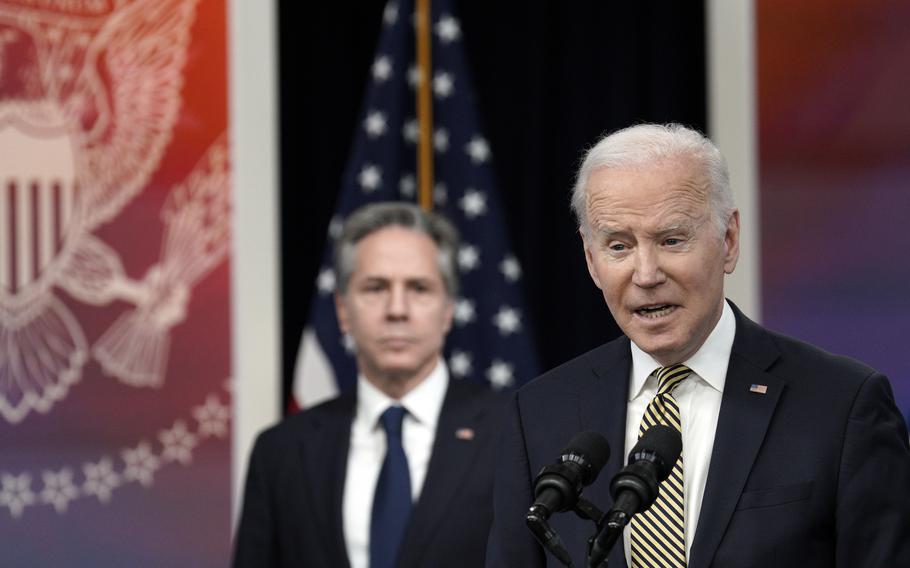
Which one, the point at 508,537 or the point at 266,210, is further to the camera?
the point at 266,210

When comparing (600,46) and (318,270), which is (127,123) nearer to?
(318,270)

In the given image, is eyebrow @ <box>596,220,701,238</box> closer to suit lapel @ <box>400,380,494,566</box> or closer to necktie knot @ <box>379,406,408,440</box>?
suit lapel @ <box>400,380,494,566</box>

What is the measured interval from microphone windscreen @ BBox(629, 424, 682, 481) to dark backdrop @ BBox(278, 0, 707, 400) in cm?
301

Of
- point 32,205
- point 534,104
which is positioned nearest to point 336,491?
point 32,205

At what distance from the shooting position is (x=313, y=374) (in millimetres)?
4629

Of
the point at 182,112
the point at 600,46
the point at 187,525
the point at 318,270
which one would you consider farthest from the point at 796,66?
the point at 187,525

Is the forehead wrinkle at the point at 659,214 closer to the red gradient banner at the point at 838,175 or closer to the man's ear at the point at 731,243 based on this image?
the man's ear at the point at 731,243

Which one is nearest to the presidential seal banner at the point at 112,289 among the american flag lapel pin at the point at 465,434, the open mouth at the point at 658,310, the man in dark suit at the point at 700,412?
the american flag lapel pin at the point at 465,434

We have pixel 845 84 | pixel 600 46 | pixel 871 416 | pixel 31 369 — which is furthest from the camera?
pixel 600 46

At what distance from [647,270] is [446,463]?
1479 mm

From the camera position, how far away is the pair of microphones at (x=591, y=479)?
1.72 metres

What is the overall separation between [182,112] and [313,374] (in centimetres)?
109

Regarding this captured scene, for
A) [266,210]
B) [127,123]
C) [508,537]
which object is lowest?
[508,537]

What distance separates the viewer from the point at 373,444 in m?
3.54
